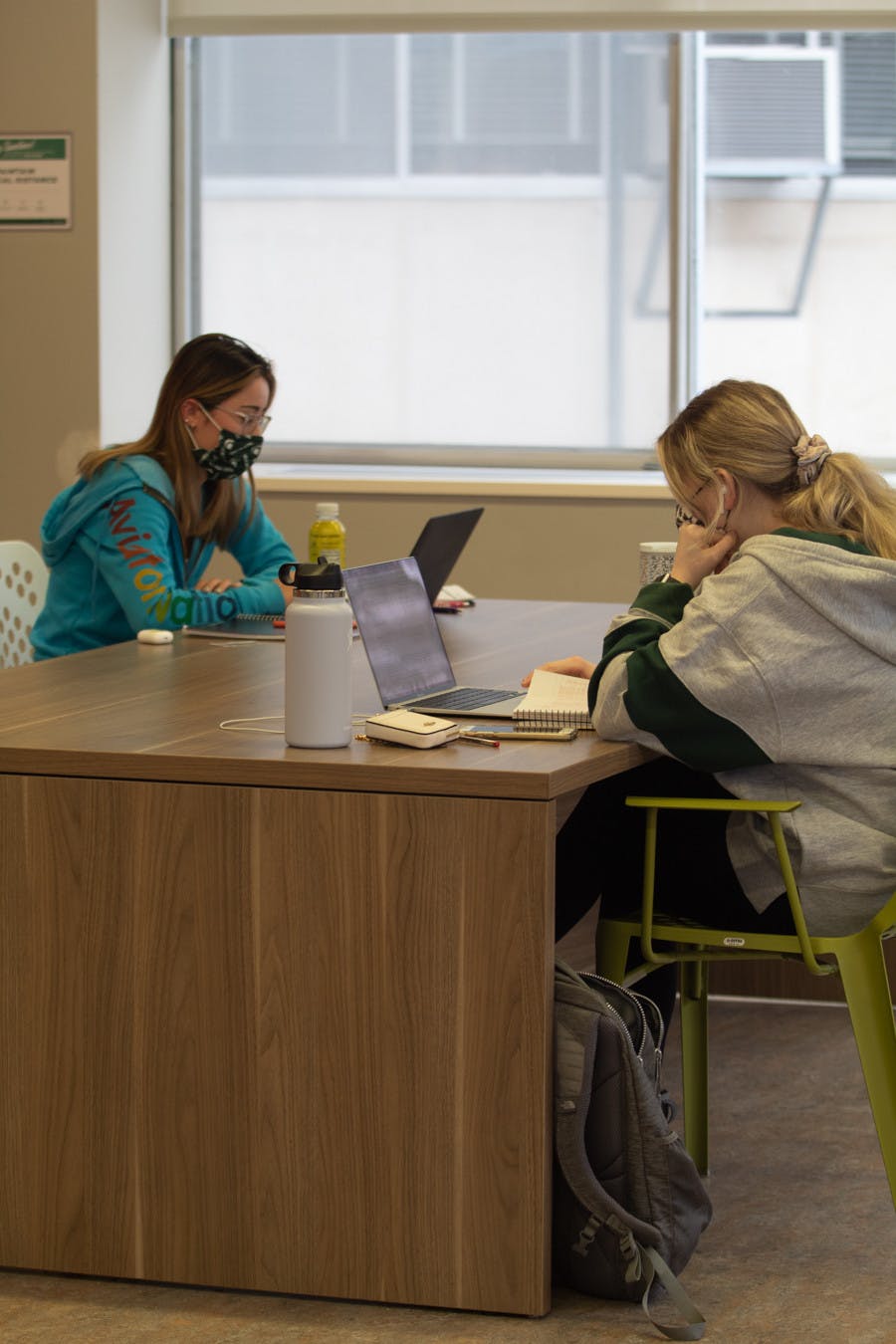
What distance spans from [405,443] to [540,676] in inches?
108

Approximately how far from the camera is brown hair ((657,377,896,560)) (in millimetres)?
2176

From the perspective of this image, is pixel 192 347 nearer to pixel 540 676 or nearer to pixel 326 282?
pixel 540 676

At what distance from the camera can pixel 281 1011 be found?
6.48 ft

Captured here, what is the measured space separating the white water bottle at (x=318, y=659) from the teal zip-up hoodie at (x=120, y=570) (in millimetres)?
1226

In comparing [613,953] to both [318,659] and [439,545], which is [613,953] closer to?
[318,659]

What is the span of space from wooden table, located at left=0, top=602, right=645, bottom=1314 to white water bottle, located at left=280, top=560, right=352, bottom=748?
0.15ft

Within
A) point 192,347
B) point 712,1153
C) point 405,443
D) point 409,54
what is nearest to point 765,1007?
point 712,1153

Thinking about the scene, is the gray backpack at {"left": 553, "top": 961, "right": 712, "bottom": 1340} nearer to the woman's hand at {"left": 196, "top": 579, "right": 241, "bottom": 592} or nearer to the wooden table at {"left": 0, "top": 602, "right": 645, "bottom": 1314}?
the wooden table at {"left": 0, "top": 602, "right": 645, "bottom": 1314}

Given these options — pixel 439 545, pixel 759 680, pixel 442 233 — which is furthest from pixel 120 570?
pixel 442 233

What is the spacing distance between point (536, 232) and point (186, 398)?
1.87 metres

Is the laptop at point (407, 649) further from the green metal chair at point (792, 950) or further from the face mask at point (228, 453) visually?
the face mask at point (228, 453)

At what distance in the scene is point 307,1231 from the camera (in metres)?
1.99

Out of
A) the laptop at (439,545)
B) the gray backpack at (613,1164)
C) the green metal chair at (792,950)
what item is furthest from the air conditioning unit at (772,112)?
the gray backpack at (613,1164)

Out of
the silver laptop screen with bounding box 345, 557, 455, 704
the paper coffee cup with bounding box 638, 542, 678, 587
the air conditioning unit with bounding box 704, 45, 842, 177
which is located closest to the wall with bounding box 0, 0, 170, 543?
the air conditioning unit with bounding box 704, 45, 842, 177
